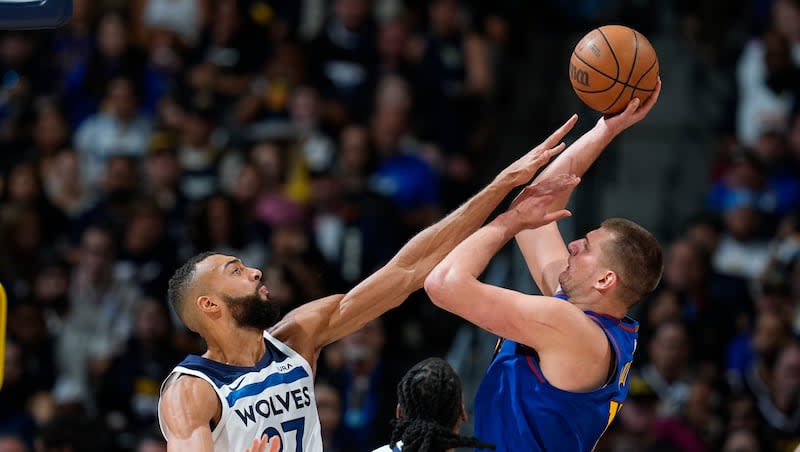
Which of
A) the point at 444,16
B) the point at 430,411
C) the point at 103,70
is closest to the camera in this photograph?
the point at 430,411

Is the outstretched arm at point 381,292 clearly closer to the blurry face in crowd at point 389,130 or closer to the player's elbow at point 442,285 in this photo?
the player's elbow at point 442,285

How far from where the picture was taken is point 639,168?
11055mm

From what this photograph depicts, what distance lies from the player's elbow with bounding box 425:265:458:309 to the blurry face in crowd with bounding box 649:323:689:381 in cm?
417

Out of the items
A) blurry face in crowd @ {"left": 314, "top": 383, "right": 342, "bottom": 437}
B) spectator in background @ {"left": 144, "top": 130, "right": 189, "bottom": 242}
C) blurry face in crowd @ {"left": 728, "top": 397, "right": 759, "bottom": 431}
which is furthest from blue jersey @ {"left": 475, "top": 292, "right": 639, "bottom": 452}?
spectator in background @ {"left": 144, "top": 130, "right": 189, "bottom": 242}

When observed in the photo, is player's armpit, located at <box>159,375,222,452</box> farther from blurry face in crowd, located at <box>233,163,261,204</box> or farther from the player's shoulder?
blurry face in crowd, located at <box>233,163,261,204</box>

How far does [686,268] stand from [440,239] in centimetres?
417

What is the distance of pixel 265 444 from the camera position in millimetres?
5223

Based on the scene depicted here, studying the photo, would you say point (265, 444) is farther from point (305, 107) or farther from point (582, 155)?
point (305, 107)

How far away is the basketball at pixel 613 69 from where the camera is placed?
561 centimetres

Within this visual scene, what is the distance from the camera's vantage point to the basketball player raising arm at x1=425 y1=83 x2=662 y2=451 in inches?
200

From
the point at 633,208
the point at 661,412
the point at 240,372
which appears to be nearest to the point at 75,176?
the point at 633,208

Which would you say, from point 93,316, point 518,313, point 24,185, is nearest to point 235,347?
point 518,313

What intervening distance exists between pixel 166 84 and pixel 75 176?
1.30 metres

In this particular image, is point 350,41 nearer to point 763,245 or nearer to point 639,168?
point 639,168
